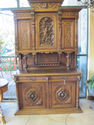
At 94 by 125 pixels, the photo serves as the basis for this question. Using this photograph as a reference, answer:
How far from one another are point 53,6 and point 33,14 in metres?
0.46

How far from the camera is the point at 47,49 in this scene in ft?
8.25

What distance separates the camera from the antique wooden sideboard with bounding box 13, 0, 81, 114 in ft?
7.97

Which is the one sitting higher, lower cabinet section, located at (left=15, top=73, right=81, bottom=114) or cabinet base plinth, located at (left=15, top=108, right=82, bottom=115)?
lower cabinet section, located at (left=15, top=73, right=81, bottom=114)

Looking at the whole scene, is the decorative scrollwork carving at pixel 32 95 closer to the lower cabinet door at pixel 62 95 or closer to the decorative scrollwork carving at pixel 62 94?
the lower cabinet door at pixel 62 95

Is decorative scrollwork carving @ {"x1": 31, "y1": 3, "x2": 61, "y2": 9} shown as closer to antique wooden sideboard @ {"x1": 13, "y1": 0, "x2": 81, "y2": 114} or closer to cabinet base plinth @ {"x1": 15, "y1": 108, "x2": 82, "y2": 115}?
antique wooden sideboard @ {"x1": 13, "y1": 0, "x2": 81, "y2": 114}

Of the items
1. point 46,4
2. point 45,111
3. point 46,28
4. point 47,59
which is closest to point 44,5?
point 46,4

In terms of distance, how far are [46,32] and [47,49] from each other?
0.39m

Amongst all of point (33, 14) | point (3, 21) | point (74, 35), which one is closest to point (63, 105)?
point (74, 35)

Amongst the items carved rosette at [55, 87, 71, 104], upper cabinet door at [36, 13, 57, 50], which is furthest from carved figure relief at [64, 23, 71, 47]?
carved rosette at [55, 87, 71, 104]

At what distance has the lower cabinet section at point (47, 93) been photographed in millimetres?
2492

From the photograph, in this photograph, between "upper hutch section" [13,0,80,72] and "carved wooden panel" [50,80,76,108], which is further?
"carved wooden panel" [50,80,76,108]

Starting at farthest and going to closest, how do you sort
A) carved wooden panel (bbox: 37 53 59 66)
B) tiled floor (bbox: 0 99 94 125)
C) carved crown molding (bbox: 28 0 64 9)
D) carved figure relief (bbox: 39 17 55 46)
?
carved wooden panel (bbox: 37 53 59 66) < carved figure relief (bbox: 39 17 55 46) < carved crown molding (bbox: 28 0 64 9) < tiled floor (bbox: 0 99 94 125)

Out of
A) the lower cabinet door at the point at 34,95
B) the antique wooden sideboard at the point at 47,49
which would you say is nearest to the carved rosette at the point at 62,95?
the antique wooden sideboard at the point at 47,49

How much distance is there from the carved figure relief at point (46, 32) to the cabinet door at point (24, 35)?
27 cm
